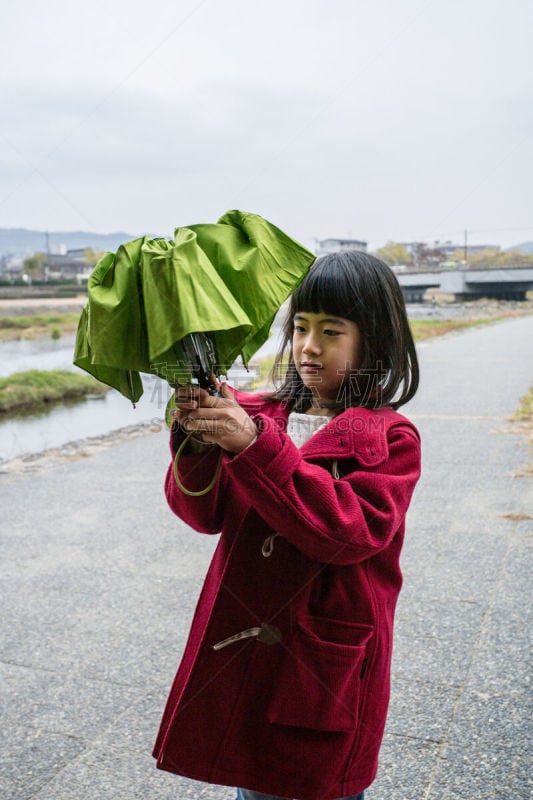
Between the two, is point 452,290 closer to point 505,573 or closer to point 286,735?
point 505,573

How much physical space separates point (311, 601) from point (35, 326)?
32662 millimetres

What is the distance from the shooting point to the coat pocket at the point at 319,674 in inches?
53.7

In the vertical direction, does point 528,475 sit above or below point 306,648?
below

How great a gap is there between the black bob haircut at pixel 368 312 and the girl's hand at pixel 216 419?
37 cm

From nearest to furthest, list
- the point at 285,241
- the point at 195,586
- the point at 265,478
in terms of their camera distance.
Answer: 1. the point at 265,478
2. the point at 285,241
3. the point at 195,586

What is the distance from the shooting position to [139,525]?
5125mm

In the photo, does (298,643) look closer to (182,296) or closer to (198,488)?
(198,488)

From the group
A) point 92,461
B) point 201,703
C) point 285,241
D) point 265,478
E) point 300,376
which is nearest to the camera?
point 265,478

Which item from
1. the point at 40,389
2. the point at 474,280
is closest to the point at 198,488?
the point at 40,389

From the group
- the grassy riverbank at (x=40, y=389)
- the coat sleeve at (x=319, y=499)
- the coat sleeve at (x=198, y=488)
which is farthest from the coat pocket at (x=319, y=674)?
the grassy riverbank at (x=40, y=389)

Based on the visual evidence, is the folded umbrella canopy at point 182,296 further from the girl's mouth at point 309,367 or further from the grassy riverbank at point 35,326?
the grassy riverbank at point 35,326

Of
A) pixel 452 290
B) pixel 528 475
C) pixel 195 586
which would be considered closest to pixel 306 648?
pixel 195 586

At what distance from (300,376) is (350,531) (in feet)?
1.36

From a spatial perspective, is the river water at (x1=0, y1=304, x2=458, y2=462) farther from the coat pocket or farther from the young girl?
the coat pocket
